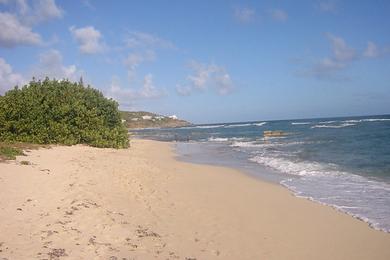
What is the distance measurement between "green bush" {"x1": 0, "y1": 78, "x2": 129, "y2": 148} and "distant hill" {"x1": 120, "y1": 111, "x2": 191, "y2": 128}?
10955cm

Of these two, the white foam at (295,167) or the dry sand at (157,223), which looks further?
the white foam at (295,167)

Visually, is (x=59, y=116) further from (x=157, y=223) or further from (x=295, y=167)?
(x=157, y=223)

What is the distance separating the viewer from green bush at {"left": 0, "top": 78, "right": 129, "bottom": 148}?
70.8 feet

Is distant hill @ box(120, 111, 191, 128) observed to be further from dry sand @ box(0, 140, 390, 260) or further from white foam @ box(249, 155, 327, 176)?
dry sand @ box(0, 140, 390, 260)

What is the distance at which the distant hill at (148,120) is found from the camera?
143625 millimetres

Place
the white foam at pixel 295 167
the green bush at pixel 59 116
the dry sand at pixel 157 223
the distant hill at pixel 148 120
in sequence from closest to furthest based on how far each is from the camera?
the dry sand at pixel 157 223, the white foam at pixel 295 167, the green bush at pixel 59 116, the distant hill at pixel 148 120

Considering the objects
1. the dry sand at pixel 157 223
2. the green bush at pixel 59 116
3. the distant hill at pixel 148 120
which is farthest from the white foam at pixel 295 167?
the distant hill at pixel 148 120

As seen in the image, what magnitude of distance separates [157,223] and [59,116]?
56.0ft

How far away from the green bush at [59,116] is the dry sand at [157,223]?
414 inches

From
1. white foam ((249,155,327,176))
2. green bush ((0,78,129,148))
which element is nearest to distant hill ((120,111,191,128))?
green bush ((0,78,129,148))

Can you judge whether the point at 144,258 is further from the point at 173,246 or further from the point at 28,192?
the point at 28,192

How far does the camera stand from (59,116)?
22922mm

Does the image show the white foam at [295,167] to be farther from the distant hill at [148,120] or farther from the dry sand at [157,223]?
the distant hill at [148,120]

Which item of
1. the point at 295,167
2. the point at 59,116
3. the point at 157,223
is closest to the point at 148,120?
the point at 59,116
